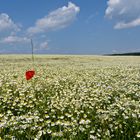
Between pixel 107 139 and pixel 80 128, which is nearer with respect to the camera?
pixel 107 139

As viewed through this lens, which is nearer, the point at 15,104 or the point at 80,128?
the point at 80,128

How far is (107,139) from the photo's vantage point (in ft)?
20.6

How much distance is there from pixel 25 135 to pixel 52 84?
7624 millimetres

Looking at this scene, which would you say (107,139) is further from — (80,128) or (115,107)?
(115,107)

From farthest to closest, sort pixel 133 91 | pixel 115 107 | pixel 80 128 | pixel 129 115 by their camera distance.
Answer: pixel 133 91 → pixel 115 107 → pixel 129 115 → pixel 80 128

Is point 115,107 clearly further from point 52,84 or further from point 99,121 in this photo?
point 52,84

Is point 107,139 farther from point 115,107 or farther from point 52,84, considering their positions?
point 52,84

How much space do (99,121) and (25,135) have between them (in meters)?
1.97

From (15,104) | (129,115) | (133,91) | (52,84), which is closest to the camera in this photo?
(129,115)

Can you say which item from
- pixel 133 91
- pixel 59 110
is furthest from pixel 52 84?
pixel 59 110

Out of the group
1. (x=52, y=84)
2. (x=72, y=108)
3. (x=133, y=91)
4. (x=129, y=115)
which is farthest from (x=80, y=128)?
(x=52, y=84)

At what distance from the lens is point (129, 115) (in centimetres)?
799

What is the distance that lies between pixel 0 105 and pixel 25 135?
3.58m

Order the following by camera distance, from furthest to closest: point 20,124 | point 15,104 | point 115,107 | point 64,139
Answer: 1. point 15,104
2. point 115,107
3. point 20,124
4. point 64,139
